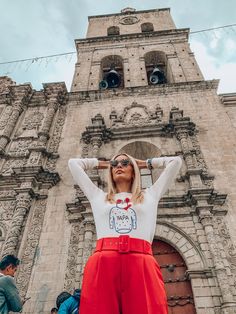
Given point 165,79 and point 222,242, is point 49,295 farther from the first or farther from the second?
point 165,79

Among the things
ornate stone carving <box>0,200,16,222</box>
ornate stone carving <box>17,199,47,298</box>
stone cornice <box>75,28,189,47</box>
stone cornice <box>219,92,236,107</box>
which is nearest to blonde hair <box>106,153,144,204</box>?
ornate stone carving <box>17,199,47,298</box>

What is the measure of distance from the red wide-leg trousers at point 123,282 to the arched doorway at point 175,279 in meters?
5.05

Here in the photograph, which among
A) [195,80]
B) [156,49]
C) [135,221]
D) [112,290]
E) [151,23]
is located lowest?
[112,290]

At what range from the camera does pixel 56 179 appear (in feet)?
29.4

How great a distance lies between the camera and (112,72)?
1489 cm

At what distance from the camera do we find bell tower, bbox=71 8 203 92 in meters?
14.0

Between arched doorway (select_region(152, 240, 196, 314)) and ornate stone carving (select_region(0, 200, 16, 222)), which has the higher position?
ornate stone carving (select_region(0, 200, 16, 222))

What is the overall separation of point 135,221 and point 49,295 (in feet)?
17.4

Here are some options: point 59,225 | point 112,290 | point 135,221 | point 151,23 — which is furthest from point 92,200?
point 151,23

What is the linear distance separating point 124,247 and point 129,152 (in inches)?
324

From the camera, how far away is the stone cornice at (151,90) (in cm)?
1230

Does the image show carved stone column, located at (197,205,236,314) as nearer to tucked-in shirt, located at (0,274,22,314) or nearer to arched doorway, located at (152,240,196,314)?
arched doorway, located at (152,240,196,314)

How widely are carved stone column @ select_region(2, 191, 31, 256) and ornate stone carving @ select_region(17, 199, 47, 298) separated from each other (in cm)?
30

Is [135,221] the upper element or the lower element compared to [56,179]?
lower
